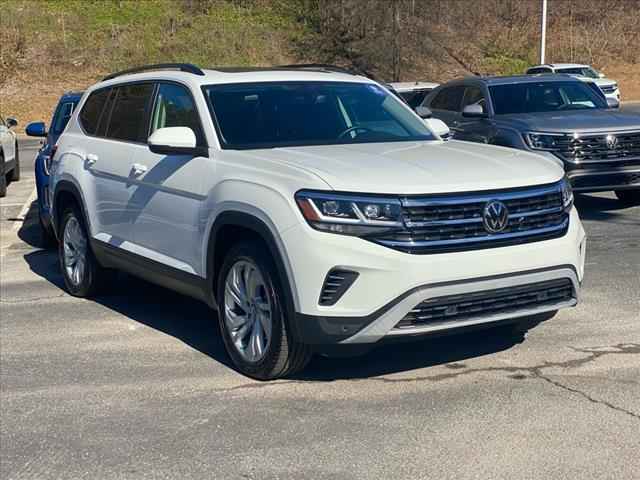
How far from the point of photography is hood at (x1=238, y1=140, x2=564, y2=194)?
5.22 meters

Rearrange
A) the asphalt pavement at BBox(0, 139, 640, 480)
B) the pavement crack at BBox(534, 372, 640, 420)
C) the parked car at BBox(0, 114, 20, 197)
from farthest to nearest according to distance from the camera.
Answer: the parked car at BBox(0, 114, 20, 197) < the pavement crack at BBox(534, 372, 640, 420) < the asphalt pavement at BBox(0, 139, 640, 480)

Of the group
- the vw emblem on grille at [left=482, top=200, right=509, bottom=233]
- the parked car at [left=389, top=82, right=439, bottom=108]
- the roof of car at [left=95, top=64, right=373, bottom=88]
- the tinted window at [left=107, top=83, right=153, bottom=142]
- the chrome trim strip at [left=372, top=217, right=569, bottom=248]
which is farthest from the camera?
the parked car at [left=389, top=82, right=439, bottom=108]

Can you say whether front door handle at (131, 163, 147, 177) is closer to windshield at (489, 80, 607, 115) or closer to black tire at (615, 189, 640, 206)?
windshield at (489, 80, 607, 115)

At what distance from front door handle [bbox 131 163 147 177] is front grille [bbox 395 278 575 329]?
244 cm

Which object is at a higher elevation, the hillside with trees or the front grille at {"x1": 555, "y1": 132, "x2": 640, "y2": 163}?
the front grille at {"x1": 555, "y1": 132, "x2": 640, "y2": 163}

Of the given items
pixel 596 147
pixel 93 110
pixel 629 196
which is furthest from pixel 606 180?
pixel 93 110

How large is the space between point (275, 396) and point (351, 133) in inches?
75.8

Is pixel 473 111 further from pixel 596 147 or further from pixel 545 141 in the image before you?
pixel 596 147

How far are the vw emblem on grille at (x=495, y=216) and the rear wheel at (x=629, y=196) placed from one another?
738 cm

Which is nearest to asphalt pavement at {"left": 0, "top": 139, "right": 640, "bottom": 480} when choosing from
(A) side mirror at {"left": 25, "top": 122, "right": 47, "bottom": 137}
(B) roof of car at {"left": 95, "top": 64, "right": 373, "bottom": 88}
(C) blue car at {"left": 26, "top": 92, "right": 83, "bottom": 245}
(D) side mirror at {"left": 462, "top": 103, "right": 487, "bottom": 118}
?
(B) roof of car at {"left": 95, "top": 64, "right": 373, "bottom": 88}

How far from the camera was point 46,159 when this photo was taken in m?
11.0

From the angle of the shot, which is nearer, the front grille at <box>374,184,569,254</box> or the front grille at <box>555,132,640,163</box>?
the front grille at <box>374,184,569,254</box>

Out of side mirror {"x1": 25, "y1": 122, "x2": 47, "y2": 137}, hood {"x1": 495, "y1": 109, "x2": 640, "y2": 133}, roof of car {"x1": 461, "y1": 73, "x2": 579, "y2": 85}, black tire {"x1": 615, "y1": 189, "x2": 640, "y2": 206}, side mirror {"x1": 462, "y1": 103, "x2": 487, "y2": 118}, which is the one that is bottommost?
black tire {"x1": 615, "y1": 189, "x2": 640, "y2": 206}

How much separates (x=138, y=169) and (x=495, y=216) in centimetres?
267
